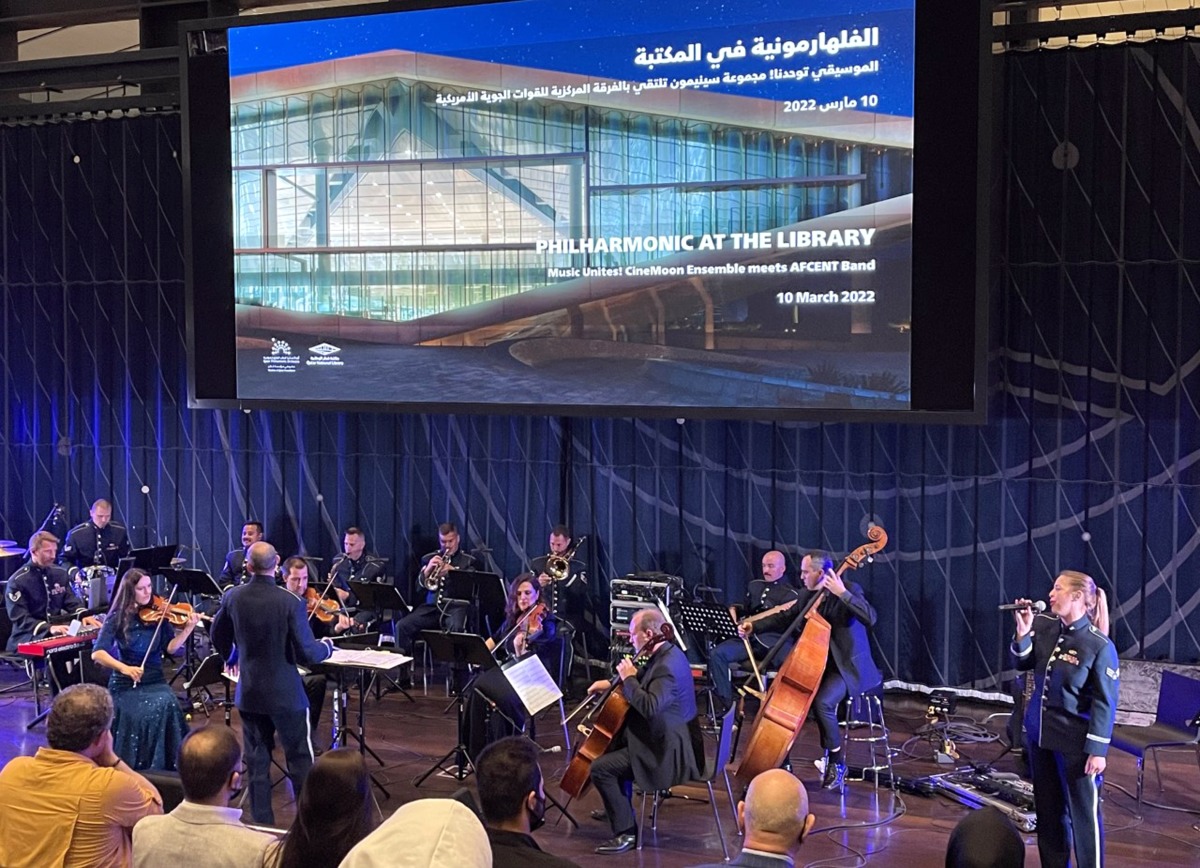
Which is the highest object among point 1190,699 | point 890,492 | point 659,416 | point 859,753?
point 659,416

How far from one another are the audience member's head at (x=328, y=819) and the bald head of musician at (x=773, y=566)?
638 cm

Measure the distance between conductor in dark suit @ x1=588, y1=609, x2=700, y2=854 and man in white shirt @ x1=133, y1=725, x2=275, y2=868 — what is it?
3.38 meters

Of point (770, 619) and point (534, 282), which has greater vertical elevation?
point (534, 282)

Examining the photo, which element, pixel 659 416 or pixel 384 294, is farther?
pixel 384 294

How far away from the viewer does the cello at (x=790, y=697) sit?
7.64 m

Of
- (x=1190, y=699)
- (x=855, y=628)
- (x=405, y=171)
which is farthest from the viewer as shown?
(x=405, y=171)

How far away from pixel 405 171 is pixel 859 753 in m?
5.55

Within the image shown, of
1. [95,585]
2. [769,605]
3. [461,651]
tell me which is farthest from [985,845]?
[95,585]

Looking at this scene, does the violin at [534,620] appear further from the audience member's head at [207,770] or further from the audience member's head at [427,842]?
the audience member's head at [427,842]

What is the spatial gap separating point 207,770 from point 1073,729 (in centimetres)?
417

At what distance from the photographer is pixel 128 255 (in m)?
13.0

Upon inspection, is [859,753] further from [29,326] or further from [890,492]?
[29,326]

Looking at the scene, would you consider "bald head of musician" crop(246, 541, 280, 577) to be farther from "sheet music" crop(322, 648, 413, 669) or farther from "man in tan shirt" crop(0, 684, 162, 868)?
"man in tan shirt" crop(0, 684, 162, 868)

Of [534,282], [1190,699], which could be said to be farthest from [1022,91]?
[1190,699]
